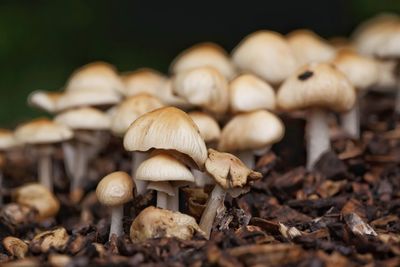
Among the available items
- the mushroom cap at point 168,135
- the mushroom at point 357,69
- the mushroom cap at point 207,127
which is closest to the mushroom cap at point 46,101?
the mushroom cap at point 207,127

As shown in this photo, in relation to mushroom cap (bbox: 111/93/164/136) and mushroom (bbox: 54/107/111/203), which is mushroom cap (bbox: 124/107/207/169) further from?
mushroom (bbox: 54/107/111/203)

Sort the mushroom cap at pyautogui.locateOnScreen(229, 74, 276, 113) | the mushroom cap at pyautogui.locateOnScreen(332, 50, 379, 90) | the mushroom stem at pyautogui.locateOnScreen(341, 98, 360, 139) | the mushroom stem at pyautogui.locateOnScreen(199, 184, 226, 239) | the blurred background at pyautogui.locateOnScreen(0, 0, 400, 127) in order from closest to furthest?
the mushroom stem at pyautogui.locateOnScreen(199, 184, 226, 239)
the mushroom cap at pyautogui.locateOnScreen(229, 74, 276, 113)
the mushroom cap at pyautogui.locateOnScreen(332, 50, 379, 90)
the mushroom stem at pyautogui.locateOnScreen(341, 98, 360, 139)
the blurred background at pyautogui.locateOnScreen(0, 0, 400, 127)

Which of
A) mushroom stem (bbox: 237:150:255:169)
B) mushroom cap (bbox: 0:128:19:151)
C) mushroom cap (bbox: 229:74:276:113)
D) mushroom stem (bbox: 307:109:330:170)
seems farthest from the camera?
mushroom cap (bbox: 0:128:19:151)

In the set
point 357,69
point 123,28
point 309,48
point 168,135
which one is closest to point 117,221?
point 168,135

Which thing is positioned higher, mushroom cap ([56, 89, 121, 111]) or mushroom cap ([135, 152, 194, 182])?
mushroom cap ([56, 89, 121, 111])

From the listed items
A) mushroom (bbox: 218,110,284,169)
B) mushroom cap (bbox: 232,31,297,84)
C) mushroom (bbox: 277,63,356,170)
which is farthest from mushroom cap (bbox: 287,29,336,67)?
mushroom (bbox: 218,110,284,169)

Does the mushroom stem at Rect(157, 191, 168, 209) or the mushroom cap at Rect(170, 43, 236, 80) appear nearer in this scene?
the mushroom stem at Rect(157, 191, 168, 209)

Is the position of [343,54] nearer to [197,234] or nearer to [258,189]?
[258,189]
